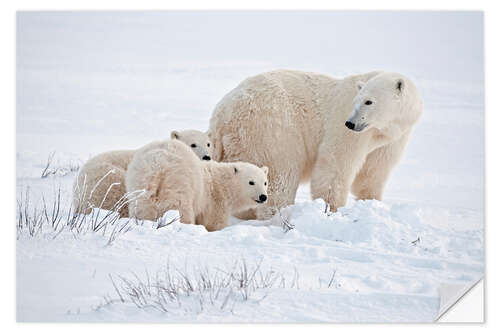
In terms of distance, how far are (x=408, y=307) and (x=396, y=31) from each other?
2295mm

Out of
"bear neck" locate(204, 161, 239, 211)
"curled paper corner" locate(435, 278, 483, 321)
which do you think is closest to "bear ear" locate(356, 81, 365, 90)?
"bear neck" locate(204, 161, 239, 211)

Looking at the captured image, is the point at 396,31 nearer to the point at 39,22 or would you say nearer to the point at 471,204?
the point at 471,204

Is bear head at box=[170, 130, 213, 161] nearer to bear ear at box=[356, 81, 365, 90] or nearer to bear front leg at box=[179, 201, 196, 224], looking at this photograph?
bear front leg at box=[179, 201, 196, 224]

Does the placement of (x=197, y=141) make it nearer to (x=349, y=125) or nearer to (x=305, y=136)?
(x=305, y=136)

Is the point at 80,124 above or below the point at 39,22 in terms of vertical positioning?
below

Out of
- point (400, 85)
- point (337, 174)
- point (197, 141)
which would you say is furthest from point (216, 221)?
point (400, 85)

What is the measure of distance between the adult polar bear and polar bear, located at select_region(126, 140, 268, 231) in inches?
18.8

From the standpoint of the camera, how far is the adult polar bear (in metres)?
6.07

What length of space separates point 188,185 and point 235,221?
1376 mm
